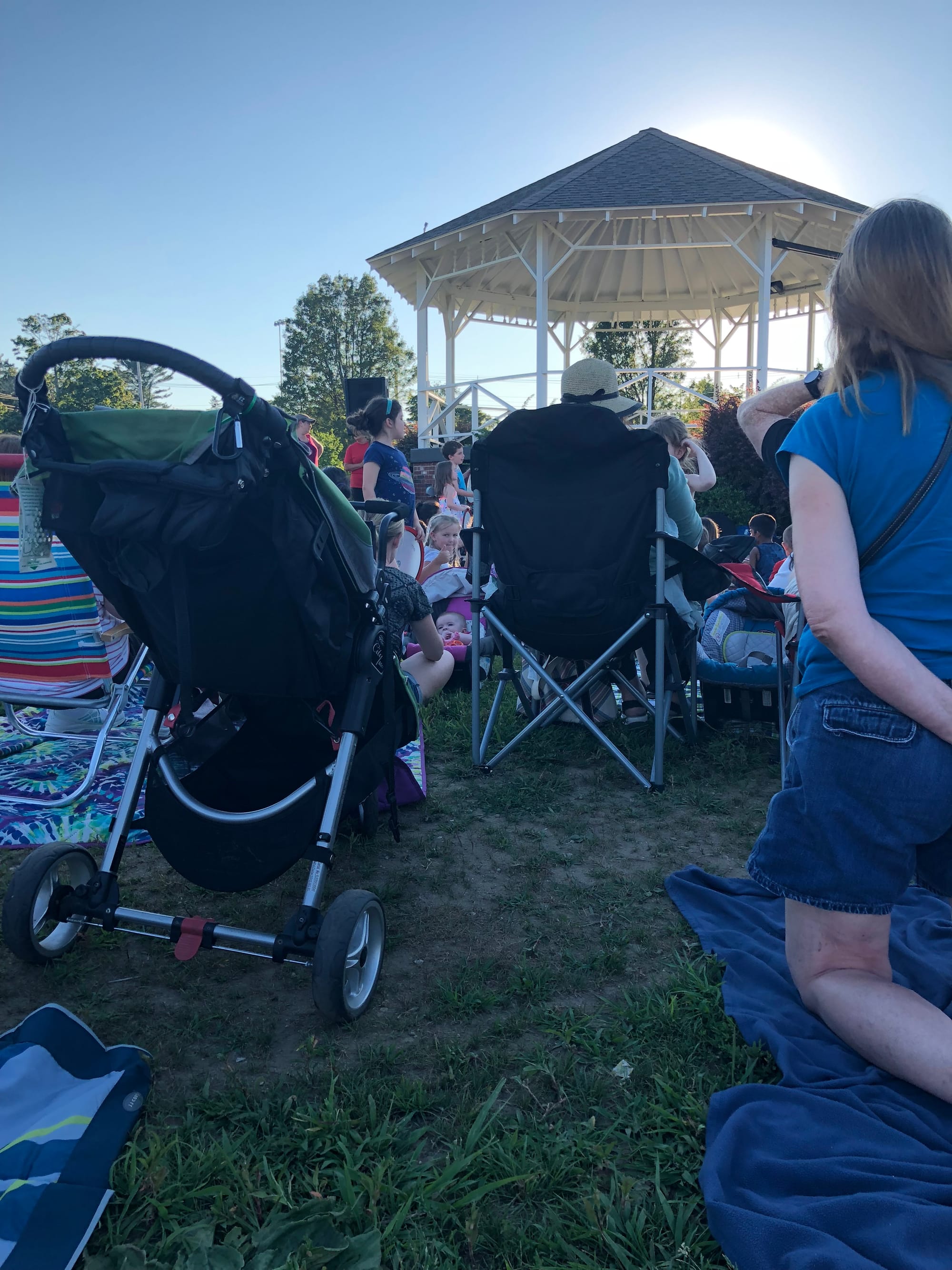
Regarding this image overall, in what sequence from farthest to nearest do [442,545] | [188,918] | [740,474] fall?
[740,474] → [442,545] → [188,918]

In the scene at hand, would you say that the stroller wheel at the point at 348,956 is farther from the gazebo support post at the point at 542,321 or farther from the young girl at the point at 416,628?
the gazebo support post at the point at 542,321

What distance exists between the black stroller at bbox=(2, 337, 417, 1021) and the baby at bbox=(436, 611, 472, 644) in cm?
307

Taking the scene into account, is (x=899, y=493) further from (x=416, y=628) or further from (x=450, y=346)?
(x=450, y=346)

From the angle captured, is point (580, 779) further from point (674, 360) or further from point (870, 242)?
point (674, 360)

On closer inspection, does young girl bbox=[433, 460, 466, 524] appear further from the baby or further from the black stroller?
the black stroller

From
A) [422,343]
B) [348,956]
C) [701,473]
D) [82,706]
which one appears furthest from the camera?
[422,343]

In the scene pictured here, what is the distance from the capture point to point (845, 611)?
174cm

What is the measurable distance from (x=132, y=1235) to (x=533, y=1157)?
2.38ft

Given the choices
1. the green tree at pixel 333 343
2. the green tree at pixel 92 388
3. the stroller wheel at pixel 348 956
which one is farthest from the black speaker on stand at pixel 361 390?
the green tree at pixel 92 388

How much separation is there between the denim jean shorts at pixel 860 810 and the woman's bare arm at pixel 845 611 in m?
→ 0.05

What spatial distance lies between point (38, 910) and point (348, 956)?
35.8 inches

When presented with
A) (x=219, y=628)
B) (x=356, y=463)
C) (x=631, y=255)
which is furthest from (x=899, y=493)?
(x=631, y=255)

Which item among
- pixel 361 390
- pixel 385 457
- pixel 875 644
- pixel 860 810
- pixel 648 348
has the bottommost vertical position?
pixel 860 810

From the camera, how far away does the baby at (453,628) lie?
5.80m
